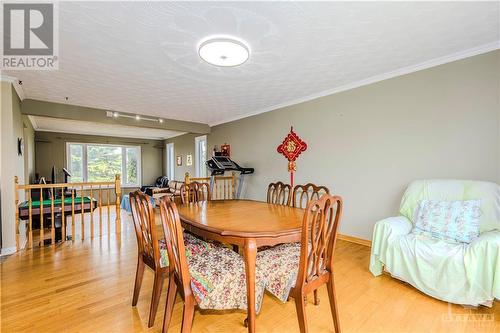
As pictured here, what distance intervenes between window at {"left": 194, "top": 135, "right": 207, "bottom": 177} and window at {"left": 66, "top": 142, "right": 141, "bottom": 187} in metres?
2.85

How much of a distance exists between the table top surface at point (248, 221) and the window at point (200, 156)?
477 centimetres

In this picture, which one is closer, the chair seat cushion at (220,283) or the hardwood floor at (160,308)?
the chair seat cushion at (220,283)

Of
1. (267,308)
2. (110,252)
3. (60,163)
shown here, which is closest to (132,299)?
(267,308)

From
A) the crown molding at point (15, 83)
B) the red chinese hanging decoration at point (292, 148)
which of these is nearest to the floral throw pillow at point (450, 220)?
the red chinese hanging decoration at point (292, 148)

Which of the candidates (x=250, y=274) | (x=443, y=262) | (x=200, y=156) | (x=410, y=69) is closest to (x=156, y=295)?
(x=250, y=274)

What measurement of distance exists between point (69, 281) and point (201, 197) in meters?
1.67

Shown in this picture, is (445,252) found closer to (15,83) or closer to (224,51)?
(224,51)

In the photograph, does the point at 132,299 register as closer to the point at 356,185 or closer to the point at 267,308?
the point at 267,308

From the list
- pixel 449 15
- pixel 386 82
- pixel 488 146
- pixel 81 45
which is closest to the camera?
pixel 449 15

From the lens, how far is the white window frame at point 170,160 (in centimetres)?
842

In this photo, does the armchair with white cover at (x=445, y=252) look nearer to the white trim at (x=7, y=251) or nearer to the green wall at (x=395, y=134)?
the green wall at (x=395, y=134)

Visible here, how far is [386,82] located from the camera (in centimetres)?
311

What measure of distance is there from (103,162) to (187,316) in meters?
8.19

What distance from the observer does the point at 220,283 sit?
1.42 m
